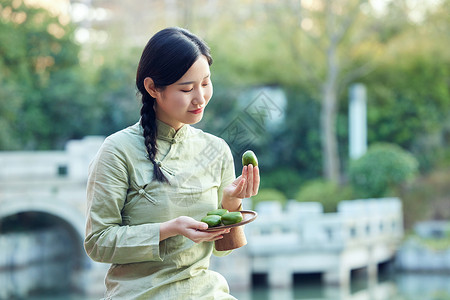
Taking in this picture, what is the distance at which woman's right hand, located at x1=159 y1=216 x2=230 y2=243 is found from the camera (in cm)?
122

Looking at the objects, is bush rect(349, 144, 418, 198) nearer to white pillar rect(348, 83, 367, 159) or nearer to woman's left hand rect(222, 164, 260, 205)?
white pillar rect(348, 83, 367, 159)

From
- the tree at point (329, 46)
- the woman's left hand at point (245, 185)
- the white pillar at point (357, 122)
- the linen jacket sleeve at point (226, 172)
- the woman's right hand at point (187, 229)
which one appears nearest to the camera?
the woman's right hand at point (187, 229)

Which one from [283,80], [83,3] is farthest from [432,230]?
[83,3]

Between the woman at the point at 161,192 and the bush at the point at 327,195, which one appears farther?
the bush at the point at 327,195

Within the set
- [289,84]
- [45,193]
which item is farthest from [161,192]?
[289,84]

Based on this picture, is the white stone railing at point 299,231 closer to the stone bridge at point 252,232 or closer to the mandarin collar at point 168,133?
the stone bridge at point 252,232

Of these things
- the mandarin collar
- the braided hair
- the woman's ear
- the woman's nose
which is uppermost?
the braided hair

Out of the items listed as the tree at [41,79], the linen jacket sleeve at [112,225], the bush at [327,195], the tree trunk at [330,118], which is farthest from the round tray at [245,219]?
the tree trunk at [330,118]

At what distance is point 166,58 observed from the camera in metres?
1.30

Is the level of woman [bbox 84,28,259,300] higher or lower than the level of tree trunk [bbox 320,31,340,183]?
lower

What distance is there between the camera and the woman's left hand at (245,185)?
132 cm

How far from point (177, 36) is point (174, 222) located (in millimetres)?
376

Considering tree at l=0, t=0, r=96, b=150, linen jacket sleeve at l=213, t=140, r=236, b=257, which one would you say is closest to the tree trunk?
tree at l=0, t=0, r=96, b=150

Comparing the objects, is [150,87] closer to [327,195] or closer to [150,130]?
[150,130]
